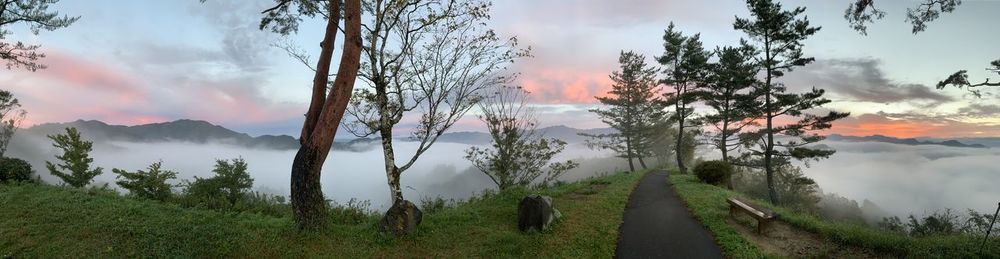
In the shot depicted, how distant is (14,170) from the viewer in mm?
16703

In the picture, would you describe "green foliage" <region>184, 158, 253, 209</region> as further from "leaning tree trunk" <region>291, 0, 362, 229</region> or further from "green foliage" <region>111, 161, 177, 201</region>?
"leaning tree trunk" <region>291, 0, 362, 229</region>

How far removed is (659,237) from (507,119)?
1169cm

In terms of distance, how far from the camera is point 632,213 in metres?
13.8

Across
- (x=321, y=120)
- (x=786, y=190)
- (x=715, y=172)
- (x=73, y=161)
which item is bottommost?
(x=786, y=190)

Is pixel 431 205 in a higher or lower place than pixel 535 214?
lower

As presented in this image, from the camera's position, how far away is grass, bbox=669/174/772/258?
30.9 ft

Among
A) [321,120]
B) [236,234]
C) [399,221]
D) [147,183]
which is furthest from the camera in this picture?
[147,183]

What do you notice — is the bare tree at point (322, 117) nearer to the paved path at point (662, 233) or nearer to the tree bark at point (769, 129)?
the paved path at point (662, 233)

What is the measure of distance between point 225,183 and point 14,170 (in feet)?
34.1

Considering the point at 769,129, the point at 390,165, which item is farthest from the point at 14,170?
the point at 769,129

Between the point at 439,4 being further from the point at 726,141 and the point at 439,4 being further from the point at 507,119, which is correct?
the point at 726,141

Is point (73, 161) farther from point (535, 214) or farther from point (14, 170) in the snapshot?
point (535, 214)

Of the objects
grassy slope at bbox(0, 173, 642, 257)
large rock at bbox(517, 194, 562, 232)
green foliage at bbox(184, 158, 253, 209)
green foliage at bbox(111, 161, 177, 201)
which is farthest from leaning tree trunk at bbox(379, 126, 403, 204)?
green foliage at bbox(111, 161, 177, 201)

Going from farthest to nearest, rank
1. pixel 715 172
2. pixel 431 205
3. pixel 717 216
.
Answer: pixel 715 172
pixel 431 205
pixel 717 216
